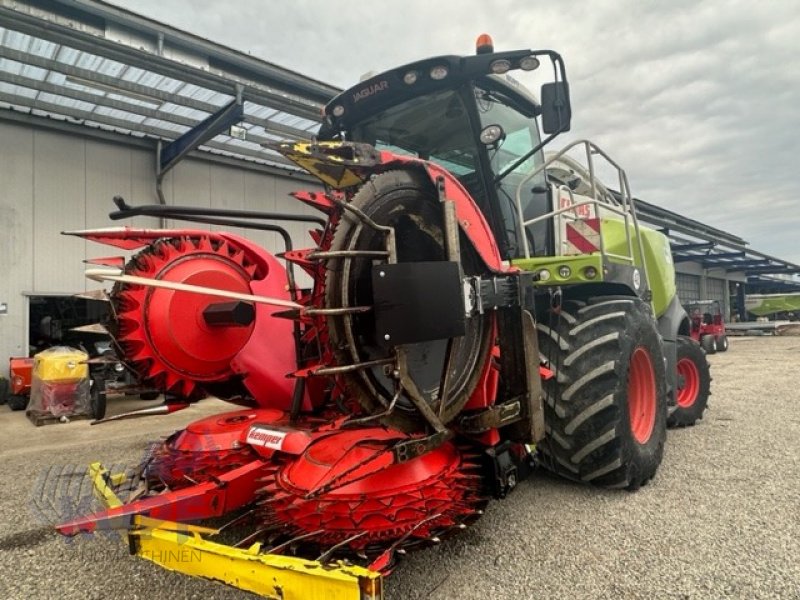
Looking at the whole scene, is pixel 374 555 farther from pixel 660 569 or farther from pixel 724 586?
pixel 724 586

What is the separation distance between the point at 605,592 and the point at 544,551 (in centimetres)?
37

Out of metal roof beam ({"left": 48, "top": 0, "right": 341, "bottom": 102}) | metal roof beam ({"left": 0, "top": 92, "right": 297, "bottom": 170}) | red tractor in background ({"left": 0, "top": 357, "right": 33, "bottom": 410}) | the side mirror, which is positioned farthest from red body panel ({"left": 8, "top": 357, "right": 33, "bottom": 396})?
the side mirror

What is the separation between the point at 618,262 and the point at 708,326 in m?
15.7

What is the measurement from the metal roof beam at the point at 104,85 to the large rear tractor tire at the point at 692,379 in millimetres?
7873

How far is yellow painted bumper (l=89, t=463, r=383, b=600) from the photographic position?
5.08 ft

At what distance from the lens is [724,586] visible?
2111mm

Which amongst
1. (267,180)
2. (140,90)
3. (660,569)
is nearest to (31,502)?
(660,569)

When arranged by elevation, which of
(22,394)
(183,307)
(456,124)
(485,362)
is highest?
(456,124)

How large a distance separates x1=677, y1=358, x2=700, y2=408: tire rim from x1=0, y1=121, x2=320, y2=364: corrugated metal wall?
29.4 ft

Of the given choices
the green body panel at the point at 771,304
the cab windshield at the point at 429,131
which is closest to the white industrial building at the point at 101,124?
the cab windshield at the point at 429,131

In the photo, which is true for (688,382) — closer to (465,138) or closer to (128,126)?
(465,138)

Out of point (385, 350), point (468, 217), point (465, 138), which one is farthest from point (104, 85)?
point (385, 350)

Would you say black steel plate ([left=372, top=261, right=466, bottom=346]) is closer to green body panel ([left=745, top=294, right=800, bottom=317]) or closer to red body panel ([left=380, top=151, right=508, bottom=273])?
red body panel ([left=380, top=151, right=508, bottom=273])

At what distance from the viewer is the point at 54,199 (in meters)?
9.54
